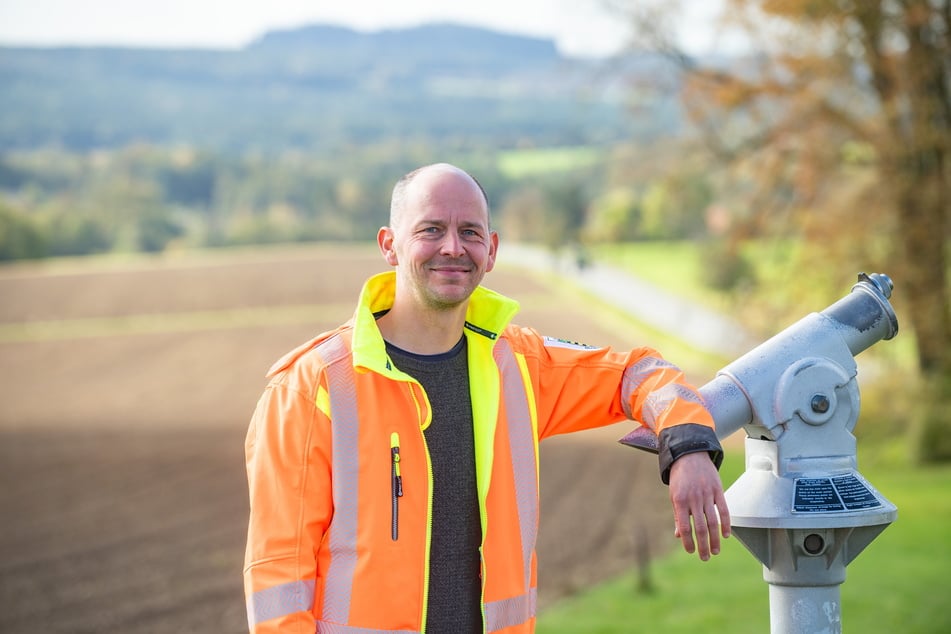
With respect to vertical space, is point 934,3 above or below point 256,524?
above

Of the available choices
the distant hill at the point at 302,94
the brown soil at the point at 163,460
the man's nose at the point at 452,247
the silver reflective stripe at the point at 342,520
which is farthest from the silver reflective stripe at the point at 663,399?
the distant hill at the point at 302,94

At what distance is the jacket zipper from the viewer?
2.39 metres

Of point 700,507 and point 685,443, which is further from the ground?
point 685,443

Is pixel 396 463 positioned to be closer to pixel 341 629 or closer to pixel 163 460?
pixel 341 629

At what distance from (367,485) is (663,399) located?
23.8 inches

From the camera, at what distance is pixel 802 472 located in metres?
2.42

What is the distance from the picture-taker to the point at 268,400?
2.40m

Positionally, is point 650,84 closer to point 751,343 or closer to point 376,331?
point 751,343

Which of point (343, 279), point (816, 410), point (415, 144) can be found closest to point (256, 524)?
point (816, 410)

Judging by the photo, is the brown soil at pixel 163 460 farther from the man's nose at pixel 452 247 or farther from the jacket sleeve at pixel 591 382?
the man's nose at pixel 452 247

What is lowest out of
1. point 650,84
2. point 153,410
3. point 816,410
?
point 153,410

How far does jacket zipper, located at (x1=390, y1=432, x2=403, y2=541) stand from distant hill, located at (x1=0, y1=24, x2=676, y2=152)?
150ft

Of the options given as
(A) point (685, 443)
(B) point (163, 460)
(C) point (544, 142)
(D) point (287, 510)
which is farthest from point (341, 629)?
(C) point (544, 142)

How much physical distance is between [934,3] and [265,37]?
2996 inches
